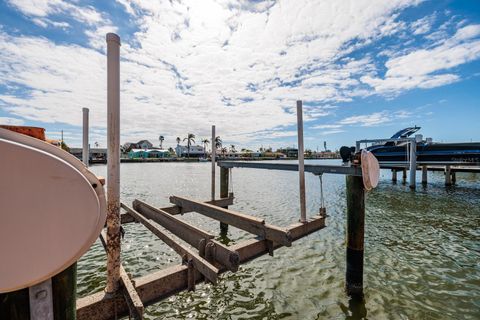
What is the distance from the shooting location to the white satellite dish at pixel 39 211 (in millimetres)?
1245

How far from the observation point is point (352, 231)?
505cm

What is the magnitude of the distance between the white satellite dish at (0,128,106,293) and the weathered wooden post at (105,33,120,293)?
1350mm

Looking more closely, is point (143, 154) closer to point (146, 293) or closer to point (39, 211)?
point (146, 293)

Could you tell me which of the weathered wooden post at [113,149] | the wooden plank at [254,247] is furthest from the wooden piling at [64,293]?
the wooden plank at [254,247]

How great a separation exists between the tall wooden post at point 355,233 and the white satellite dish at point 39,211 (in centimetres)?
478

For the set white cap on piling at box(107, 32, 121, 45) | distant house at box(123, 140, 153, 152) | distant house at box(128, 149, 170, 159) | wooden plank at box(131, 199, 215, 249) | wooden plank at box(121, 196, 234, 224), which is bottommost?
wooden plank at box(121, 196, 234, 224)

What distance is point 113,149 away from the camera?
9.04 feet

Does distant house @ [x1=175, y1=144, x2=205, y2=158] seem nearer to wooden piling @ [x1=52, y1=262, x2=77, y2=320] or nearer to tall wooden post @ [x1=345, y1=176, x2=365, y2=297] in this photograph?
tall wooden post @ [x1=345, y1=176, x2=365, y2=297]

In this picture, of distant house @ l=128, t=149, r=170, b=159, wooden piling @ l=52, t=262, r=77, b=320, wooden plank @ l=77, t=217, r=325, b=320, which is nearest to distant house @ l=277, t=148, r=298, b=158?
distant house @ l=128, t=149, r=170, b=159

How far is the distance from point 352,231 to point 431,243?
551 centimetres

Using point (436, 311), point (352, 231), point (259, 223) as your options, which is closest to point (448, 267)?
point (436, 311)

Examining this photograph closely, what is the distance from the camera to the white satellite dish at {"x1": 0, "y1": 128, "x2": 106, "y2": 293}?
124 cm

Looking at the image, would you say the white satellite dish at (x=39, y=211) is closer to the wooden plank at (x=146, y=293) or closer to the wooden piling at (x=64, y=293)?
the wooden piling at (x=64, y=293)

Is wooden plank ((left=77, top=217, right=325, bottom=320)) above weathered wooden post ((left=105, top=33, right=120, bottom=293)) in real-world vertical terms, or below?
below
